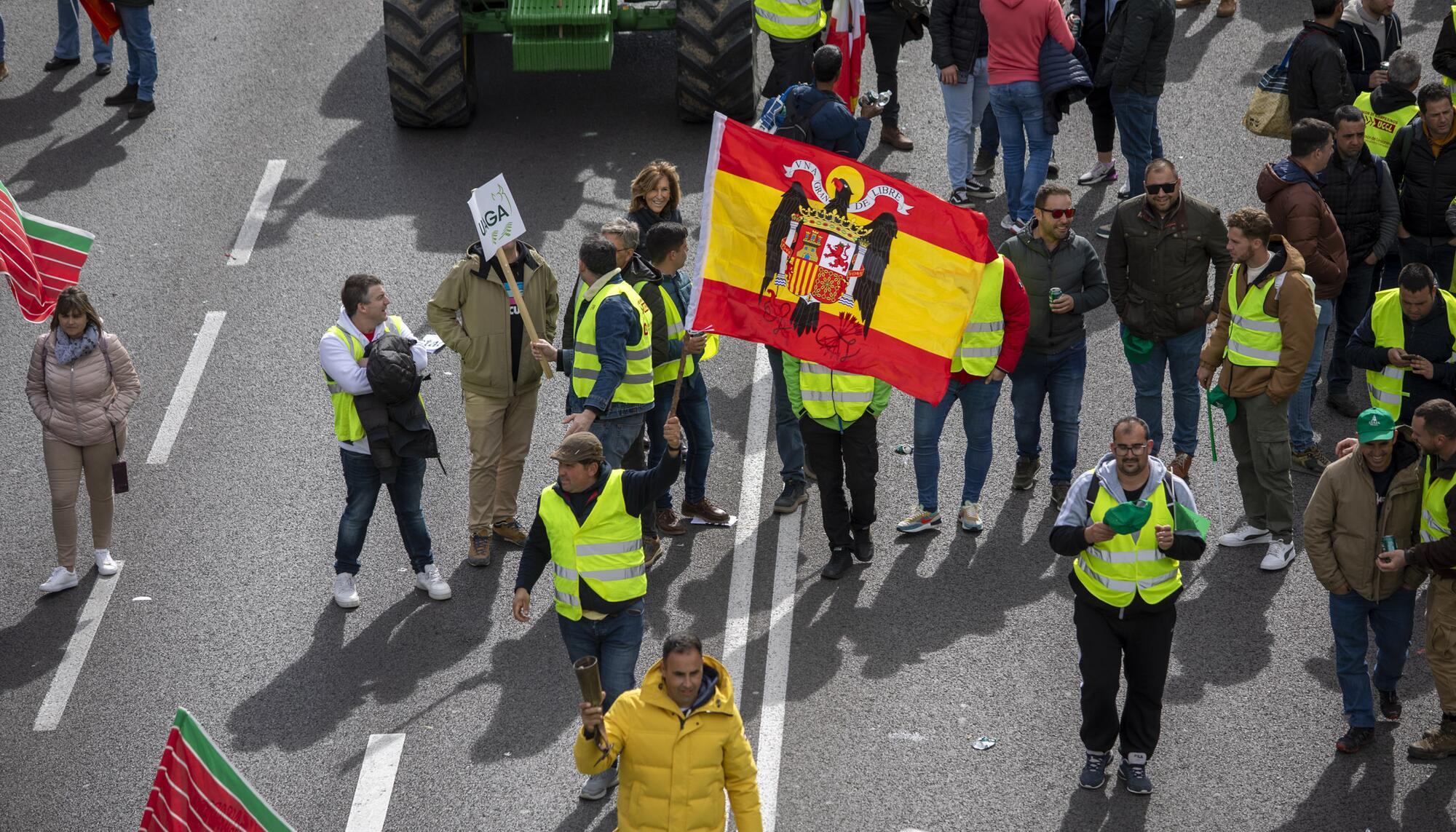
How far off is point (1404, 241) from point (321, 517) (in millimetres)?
7493

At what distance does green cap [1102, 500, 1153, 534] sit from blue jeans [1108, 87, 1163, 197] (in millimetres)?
6012

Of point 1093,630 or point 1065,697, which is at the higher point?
point 1093,630

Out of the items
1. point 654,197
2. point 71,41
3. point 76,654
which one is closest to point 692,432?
Result: point 654,197

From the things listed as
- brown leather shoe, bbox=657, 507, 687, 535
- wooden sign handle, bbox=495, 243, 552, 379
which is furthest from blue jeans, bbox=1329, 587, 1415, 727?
wooden sign handle, bbox=495, 243, 552, 379

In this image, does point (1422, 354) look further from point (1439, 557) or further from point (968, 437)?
point (968, 437)

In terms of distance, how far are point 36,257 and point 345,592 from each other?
2.89m

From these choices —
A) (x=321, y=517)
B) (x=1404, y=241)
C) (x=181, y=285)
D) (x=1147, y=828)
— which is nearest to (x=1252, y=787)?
(x=1147, y=828)

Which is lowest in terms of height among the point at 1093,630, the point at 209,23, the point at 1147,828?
the point at 209,23

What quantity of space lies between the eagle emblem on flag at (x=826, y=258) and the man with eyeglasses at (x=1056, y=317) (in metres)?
1.53

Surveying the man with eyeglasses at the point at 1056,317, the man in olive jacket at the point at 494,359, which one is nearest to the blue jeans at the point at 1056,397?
the man with eyeglasses at the point at 1056,317

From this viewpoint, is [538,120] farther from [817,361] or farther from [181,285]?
[817,361]

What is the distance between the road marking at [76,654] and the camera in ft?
29.8

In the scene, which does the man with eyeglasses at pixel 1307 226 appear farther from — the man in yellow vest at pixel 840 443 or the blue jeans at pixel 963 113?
the blue jeans at pixel 963 113

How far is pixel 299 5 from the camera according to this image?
17.1m
